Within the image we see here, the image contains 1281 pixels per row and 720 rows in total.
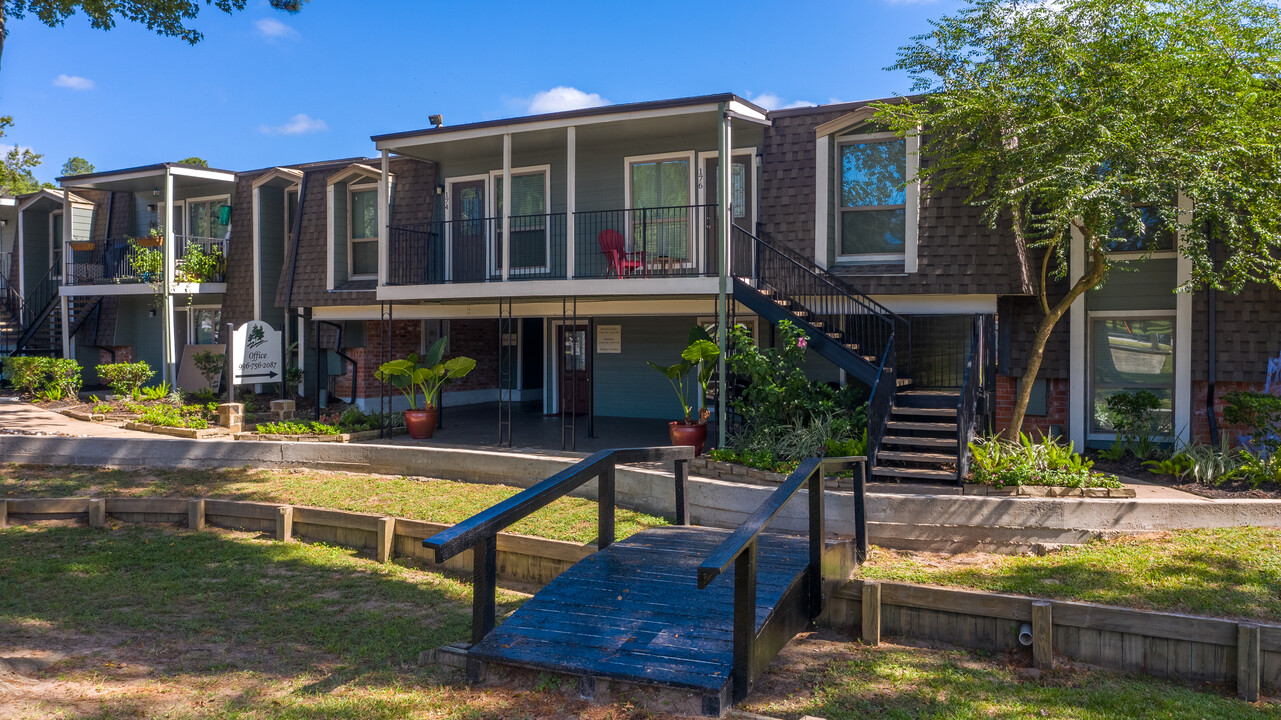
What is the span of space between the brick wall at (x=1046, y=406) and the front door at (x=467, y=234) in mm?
8280

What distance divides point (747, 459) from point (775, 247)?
3.98m

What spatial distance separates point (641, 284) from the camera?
38.5 feet

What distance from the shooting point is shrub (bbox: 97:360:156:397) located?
17.1 metres

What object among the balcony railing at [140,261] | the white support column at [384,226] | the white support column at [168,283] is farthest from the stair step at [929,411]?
the balcony railing at [140,261]

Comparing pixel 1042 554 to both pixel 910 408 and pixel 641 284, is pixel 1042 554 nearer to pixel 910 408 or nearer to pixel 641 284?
pixel 910 408

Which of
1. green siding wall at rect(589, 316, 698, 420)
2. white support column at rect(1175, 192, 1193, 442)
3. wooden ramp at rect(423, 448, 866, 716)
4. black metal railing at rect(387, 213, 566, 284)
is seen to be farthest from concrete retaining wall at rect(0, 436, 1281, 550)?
green siding wall at rect(589, 316, 698, 420)

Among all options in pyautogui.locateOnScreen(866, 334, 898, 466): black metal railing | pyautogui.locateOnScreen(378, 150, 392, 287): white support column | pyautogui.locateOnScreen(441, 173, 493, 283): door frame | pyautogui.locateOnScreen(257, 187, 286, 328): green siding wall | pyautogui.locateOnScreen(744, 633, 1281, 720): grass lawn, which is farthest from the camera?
pyautogui.locateOnScreen(257, 187, 286, 328): green siding wall

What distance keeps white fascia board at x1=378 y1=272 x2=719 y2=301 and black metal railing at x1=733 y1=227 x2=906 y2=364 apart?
1.07m

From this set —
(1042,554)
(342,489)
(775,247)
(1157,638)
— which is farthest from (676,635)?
(775,247)

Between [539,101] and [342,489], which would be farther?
[539,101]

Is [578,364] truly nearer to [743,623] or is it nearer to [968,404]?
[968,404]

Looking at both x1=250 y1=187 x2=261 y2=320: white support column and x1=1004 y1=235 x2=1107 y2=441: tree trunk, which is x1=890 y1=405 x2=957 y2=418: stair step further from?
x1=250 y1=187 x2=261 y2=320: white support column

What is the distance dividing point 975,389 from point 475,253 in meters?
8.53

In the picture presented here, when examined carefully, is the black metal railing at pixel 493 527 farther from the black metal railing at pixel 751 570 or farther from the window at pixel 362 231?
the window at pixel 362 231
